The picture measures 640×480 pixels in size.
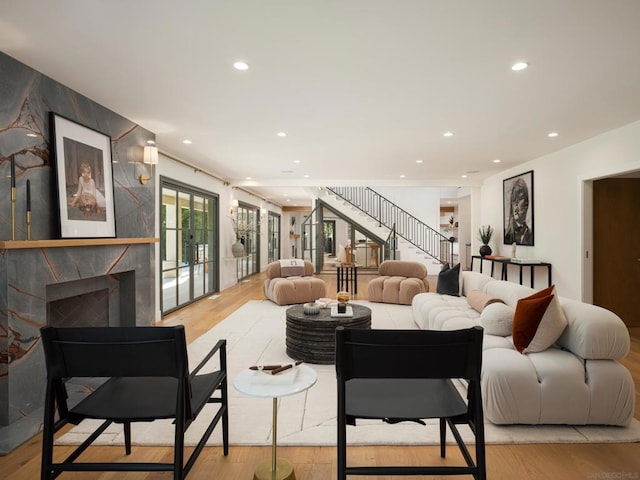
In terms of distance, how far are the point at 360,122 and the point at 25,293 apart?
140 inches

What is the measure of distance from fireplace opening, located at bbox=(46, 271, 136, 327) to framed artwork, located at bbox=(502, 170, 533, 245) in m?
6.30

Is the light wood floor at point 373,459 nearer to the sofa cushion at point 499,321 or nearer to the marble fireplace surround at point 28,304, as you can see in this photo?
the marble fireplace surround at point 28,304

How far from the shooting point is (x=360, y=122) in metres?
4.31

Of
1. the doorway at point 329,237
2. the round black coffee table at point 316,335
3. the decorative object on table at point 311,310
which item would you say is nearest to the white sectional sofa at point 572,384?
the round black coffee table at point 316,335

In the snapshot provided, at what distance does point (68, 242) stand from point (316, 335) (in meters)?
2.33

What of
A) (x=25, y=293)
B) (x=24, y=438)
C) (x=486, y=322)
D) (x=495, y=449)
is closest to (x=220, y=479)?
(x=24, y=438)

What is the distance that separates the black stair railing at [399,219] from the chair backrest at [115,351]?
1059 centimetres

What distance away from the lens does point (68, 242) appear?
119 inches

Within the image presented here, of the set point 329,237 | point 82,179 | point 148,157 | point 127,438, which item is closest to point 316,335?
point 127,438

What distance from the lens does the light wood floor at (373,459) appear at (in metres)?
1.98

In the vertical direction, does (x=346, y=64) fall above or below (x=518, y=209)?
above

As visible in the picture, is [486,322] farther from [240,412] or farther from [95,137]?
[95,137]

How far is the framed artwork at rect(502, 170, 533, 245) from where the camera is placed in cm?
644

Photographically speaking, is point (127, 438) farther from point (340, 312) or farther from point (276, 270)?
point (276, 270)
